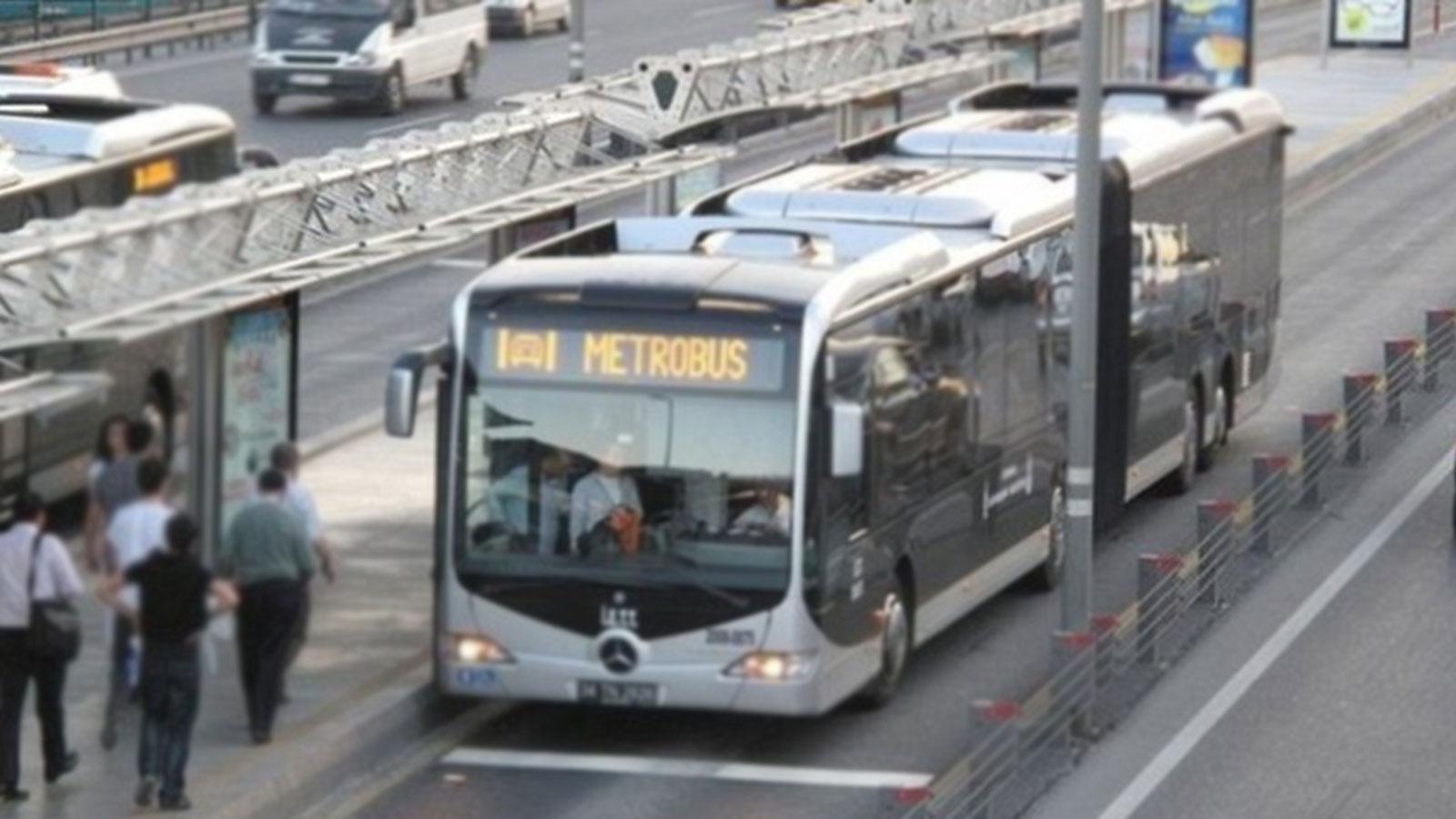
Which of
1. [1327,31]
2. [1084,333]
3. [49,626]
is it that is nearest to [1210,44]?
[1327,31]

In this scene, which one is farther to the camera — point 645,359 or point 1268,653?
point 1268,653

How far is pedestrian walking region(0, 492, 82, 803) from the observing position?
18.4 meters

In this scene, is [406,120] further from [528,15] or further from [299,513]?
[299,513]

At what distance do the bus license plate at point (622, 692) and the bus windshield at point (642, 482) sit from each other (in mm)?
542

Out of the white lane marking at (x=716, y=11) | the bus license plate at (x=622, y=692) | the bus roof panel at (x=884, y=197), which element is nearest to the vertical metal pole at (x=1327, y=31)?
the white lane marking at (x=716, y=11)

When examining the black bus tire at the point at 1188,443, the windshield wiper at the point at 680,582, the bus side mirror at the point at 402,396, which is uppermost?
the bus side mirror at the point at 402,396

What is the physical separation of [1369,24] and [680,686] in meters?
46.7

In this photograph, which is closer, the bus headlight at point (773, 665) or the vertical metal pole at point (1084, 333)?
the bus headlight at point (773, 665)

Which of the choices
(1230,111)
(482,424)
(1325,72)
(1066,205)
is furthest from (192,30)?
(482,424)

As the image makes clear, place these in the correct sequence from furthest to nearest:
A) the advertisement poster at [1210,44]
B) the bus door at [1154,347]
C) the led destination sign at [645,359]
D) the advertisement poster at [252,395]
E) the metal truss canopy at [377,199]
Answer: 1. the advertisement poster at [1210,44]
2. the bus door at [1154,347]
3. the advertisement poster at [252,395]
4. the led destination sign at [645,359]
5. the metal truss canopy at [377,199]

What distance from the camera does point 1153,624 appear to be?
23.0m

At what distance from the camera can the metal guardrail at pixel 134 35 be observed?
53.8m

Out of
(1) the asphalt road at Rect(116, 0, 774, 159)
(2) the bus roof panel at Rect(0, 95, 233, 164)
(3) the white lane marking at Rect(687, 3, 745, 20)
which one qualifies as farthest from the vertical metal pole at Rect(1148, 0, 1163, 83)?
(2) the bus roof panel at Rect(0, 95, 233, 164)

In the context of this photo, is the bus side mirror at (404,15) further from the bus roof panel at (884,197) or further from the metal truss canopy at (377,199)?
the bus roof panel at (884,197)
